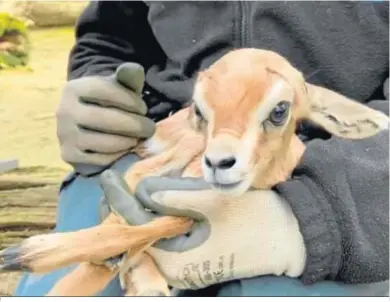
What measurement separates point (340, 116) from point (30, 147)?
18cm

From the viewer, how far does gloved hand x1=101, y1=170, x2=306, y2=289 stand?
0.49 meters

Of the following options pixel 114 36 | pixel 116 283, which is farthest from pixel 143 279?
pixel 114 36

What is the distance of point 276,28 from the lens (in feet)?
1.93

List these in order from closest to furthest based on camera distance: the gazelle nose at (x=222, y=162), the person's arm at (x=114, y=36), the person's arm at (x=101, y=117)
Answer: the gazelle nose at (x=222, y=162)
the person's arm at (x=101, y=117)
the person's arm at (x=114, y=36)

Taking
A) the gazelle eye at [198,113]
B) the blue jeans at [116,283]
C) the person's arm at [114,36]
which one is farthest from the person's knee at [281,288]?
the person's arm at [114,36]

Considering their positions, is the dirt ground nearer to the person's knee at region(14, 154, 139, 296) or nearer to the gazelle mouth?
the person's knee at region(14, 154, 139, 296)

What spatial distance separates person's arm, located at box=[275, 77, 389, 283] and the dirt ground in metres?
0.15

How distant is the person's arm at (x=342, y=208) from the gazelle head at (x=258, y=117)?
0.05ft

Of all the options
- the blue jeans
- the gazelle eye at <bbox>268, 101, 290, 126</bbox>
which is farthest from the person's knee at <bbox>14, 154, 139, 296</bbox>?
the gazelle eye at <bbox>268, 101, 290, 126</bbox>

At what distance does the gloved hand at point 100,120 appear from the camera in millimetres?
545

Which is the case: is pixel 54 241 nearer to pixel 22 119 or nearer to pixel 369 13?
pixel 22 119

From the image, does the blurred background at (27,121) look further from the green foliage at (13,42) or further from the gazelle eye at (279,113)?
the gazelle eye at (279,113)

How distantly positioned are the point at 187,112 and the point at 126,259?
105mm

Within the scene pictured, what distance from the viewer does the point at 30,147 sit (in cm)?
52
